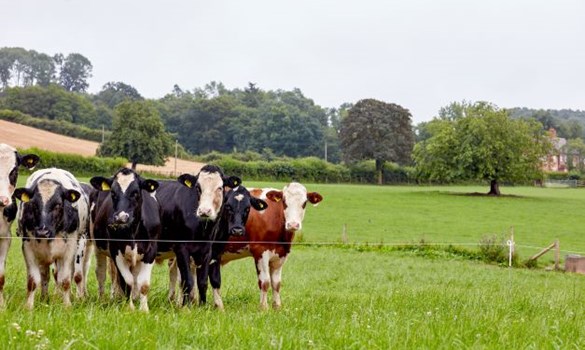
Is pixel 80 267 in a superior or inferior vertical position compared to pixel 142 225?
inferior

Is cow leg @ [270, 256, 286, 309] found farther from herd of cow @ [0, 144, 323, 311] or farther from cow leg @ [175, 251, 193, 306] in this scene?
cow leg @ [175, 251, 193, 306]

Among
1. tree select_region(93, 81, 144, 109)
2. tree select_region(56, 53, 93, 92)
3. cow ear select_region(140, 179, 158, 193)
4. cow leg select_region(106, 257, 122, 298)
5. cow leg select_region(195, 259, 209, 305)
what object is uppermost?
tree select_region(56, 53, 93, 92)

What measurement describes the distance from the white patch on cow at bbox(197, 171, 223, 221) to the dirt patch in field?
2450 inches

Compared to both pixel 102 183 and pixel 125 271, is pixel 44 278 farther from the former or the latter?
pixel 102 183

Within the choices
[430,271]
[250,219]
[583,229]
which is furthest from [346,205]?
[250,219]

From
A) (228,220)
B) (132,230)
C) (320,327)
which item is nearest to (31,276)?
(132,230)

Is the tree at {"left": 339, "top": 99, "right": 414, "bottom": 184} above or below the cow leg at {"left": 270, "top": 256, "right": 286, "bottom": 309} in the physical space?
above

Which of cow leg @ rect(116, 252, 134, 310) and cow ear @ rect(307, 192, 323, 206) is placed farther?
cow ear @ rect(307, 192, 323, 206)

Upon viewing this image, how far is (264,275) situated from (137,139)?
238ft

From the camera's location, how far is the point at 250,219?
11.6 metres

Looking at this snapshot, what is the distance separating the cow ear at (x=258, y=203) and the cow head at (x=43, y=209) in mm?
3115

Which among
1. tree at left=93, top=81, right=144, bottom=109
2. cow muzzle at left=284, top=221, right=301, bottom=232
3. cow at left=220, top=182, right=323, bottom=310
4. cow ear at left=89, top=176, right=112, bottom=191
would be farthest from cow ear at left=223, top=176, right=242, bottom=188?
tree at left=93, top=81, right=144, bottom=109

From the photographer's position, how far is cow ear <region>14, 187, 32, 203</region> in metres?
8.89

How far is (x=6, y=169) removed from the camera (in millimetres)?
9172
